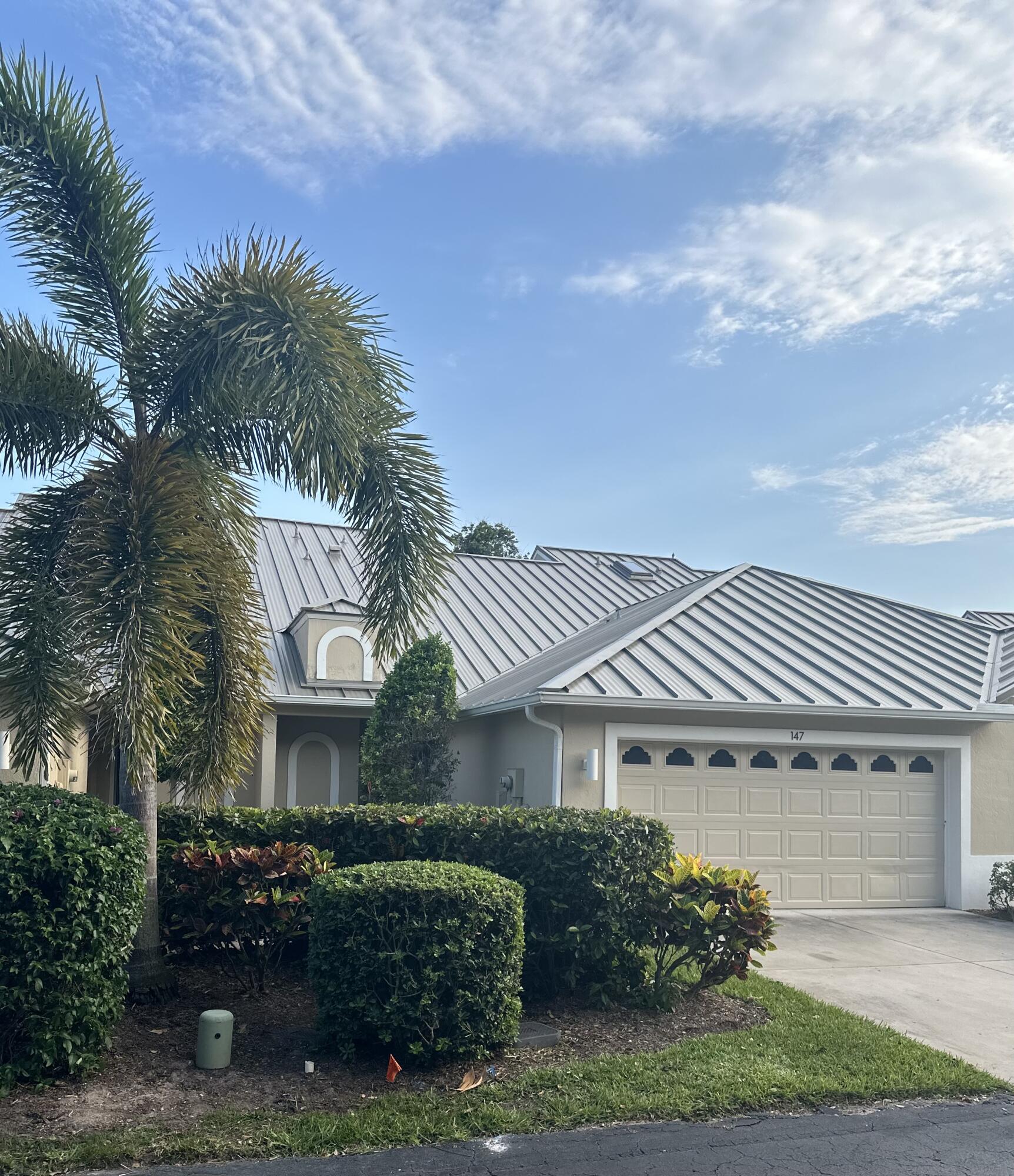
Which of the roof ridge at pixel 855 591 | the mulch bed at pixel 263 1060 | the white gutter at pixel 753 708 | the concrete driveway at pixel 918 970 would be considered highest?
the roof ridge at pixel 855 591

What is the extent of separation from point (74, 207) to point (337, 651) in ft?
29.7

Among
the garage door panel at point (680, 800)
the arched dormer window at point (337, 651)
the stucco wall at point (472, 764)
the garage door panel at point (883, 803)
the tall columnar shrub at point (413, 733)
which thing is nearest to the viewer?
the garage door panel at point (680, 800)

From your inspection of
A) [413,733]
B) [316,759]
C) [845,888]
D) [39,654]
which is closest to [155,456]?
[39,654]

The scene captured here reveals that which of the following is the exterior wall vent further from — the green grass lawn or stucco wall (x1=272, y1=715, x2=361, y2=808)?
the green grass lawn

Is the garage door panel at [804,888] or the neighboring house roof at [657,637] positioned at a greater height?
the neighboring house roof at [657,637]

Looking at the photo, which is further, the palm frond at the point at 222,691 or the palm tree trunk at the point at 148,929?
the palm frond at the point at 222,691

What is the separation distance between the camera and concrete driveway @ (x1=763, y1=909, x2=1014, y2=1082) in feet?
24.4

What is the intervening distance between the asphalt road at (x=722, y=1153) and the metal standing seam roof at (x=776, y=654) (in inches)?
253

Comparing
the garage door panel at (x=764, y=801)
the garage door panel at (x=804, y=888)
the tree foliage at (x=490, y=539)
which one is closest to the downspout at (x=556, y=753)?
the garage door panel at (x=764, y=801)

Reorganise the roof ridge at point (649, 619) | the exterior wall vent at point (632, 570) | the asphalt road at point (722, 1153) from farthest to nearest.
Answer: the exterior wall vent at point (632, 570)
the roof ridge at point (649, 619)
the asphalt road at point (722, 1153)

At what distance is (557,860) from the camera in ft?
25.2

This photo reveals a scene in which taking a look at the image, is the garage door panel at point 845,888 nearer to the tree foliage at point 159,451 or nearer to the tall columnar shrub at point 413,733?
the tall columnar shrub at point 413,733

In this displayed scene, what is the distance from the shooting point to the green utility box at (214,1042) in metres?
6.11

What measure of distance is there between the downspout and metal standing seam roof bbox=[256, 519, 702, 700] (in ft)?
13.1
